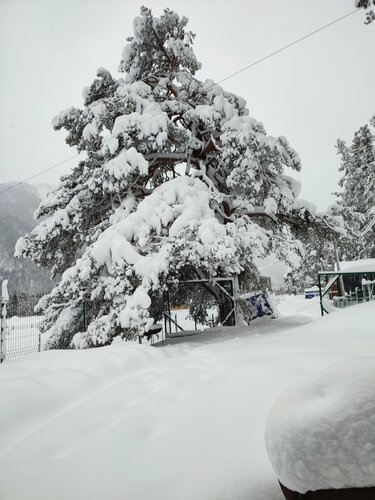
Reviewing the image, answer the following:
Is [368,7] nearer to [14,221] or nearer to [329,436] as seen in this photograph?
[329,436]

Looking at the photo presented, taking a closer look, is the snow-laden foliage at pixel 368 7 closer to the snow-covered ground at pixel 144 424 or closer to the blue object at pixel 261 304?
the snow-covered ground at pixel 144 424

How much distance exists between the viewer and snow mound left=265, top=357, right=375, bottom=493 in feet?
3.83

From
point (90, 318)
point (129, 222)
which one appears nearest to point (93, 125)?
point (129, 222)

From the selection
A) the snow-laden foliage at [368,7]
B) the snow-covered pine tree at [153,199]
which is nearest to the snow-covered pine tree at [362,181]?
the snow-covered pine tree at [153,199]

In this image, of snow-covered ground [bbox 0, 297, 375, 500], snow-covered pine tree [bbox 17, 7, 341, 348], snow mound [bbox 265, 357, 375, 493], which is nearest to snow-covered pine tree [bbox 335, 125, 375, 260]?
snow-covered pine tree [bbox 17, 7, 341, 348]

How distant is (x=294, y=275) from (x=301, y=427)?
3064cm

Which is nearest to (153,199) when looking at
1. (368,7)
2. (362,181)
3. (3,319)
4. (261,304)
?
(3,319)

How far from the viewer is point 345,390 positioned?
1.37m

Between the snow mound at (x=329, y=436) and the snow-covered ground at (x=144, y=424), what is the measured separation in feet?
1.29

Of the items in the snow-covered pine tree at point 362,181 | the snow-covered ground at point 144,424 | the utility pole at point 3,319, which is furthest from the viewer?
the snow-covered pine tree at point 362,181

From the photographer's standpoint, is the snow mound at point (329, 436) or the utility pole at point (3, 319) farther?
the utility pole at point (3, 319)

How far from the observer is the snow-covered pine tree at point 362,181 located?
19.9 m

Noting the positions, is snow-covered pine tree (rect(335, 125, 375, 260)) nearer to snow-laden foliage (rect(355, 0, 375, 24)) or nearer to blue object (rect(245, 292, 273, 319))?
blue object (rect(245, 292, 273, 319))

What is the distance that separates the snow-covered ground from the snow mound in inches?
15.5
